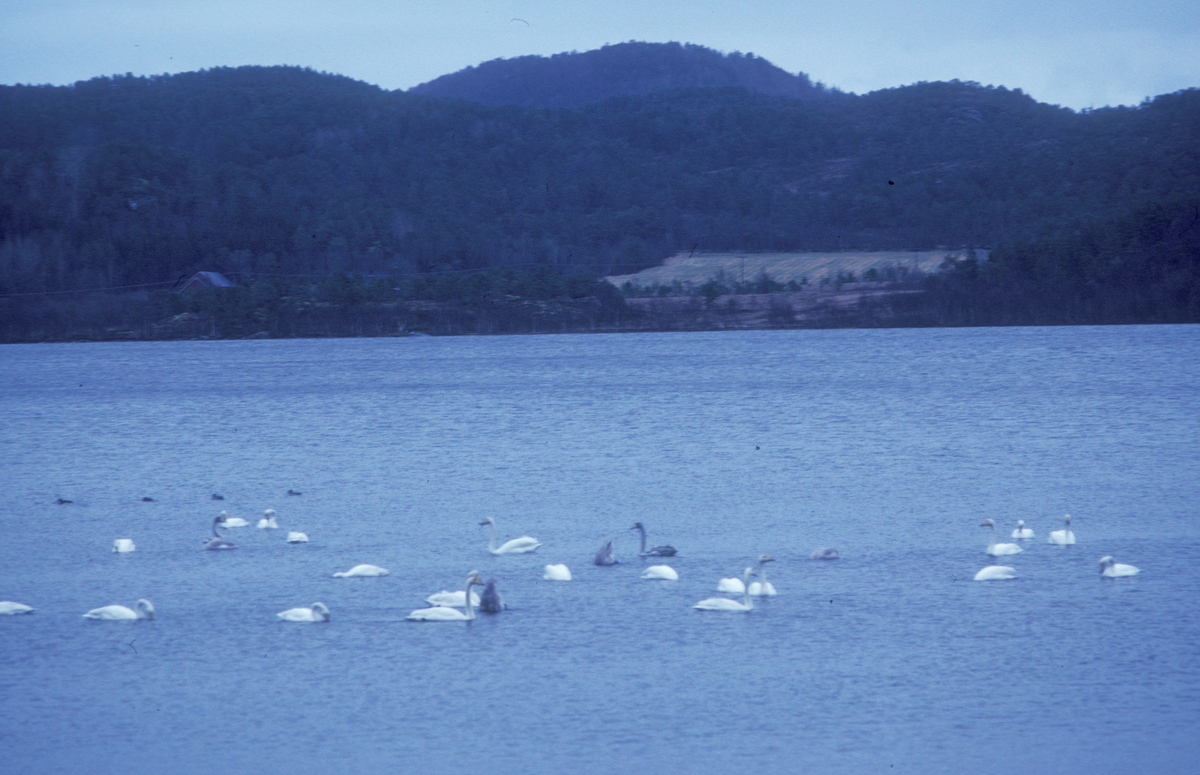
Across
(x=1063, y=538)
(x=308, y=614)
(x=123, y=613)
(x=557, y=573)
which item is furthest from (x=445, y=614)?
(x=1063, y=538)

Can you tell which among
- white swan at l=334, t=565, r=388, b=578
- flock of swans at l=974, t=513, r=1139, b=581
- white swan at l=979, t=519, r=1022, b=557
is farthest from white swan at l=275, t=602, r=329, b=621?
white swan at l=979, t=519, r=1022, b=557

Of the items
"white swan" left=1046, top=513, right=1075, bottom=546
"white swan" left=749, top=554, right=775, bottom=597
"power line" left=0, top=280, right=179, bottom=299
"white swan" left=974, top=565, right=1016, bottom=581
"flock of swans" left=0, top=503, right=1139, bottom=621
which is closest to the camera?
"flock of swans" left=0, top=503, right=1139, bottom=621

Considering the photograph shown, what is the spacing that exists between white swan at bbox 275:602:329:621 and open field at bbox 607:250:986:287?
332ft

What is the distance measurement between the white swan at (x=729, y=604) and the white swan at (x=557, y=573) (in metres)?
1.95

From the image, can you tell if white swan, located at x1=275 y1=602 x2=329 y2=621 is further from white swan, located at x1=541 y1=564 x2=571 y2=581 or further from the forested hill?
the forested hill

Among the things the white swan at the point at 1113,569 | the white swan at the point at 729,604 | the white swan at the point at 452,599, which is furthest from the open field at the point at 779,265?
the white swan at the point at 452,599

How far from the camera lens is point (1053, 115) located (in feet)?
494

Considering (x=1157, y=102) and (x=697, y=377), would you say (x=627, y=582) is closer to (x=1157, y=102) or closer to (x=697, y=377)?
(x=697, y=377)

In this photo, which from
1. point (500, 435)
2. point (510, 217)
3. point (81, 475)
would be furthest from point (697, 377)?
point (510, 217)

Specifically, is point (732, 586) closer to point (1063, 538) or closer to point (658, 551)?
point (658, 551)

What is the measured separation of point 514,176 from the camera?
154625mm

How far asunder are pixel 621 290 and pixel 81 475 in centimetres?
8987

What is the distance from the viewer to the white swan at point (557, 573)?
1541cm

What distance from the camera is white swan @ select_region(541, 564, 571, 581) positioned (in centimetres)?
1541
